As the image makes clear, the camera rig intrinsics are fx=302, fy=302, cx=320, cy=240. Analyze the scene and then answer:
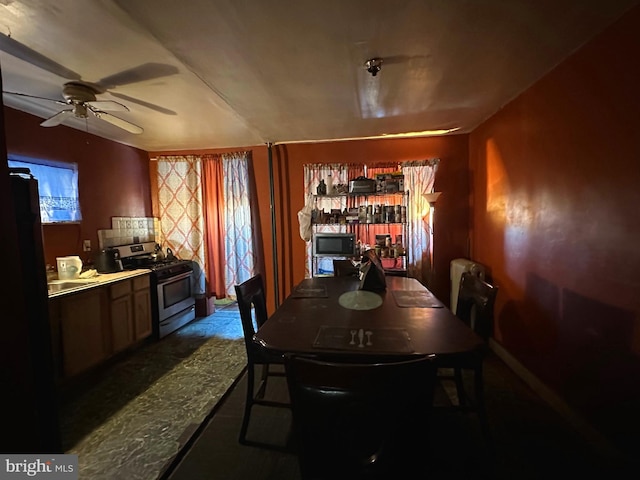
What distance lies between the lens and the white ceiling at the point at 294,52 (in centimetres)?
146

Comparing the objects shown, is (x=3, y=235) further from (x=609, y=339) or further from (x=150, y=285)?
(x=609, y=339)

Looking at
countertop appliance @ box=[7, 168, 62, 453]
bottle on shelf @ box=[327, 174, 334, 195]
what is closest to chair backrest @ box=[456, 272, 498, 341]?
bottle on shelf @ box=[327, 174, 334, 195]

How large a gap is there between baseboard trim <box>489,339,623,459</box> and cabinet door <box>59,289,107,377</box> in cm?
365

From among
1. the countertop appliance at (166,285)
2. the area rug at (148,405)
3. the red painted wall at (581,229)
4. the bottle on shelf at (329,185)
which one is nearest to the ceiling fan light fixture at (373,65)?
the red painted wall at (581,229)

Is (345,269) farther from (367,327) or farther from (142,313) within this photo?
(142,313)

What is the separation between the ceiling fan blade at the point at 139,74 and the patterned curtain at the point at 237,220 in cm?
187

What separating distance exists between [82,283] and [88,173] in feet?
4.45

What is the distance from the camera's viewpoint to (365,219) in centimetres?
368

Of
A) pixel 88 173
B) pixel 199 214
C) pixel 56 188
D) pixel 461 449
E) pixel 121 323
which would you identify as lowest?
pixel 461 449

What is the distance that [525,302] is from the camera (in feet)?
8.11

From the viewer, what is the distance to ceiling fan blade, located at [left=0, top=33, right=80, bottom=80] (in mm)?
1718

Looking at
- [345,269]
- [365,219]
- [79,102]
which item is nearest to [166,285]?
[79,102]

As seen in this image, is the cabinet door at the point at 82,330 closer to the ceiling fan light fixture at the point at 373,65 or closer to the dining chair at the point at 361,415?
the dining chair at the point at 361,415

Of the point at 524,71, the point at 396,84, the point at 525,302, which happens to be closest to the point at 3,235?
the point at 396,84
